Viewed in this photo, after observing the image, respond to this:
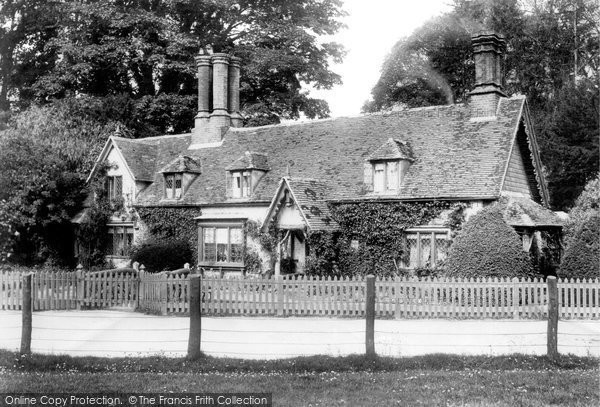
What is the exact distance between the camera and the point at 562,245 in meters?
26.3

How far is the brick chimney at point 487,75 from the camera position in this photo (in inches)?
1015

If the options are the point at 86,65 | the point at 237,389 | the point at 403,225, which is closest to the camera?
the point at 237,389

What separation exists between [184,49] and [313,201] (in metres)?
20.8

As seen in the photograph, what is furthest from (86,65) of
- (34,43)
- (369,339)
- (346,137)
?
(369,339)

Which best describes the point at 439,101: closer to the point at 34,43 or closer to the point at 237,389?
the point at 34,43

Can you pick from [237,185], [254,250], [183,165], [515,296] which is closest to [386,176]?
[254,250]

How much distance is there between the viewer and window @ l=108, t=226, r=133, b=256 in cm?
3200

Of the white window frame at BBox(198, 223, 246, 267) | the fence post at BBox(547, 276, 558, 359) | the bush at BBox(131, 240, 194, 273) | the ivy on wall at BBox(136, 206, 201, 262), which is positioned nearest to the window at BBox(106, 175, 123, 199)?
the ivy on wall at BBox(136, 206, 201, 262)

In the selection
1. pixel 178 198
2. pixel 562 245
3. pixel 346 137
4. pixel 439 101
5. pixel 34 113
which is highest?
pixel 439 101

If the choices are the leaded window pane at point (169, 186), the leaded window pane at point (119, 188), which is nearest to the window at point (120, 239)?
the leaded window pane at point (119, 188)

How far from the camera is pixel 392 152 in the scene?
25250 millimetres

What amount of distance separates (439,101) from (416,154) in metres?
25.0

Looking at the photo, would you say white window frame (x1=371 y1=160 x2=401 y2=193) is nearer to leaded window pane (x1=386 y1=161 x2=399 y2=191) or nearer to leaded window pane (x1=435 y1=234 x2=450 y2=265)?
leaded window pane (x1=386 y1=161 x2=399 y2=191)

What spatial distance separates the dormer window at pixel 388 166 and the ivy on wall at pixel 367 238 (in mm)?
828
